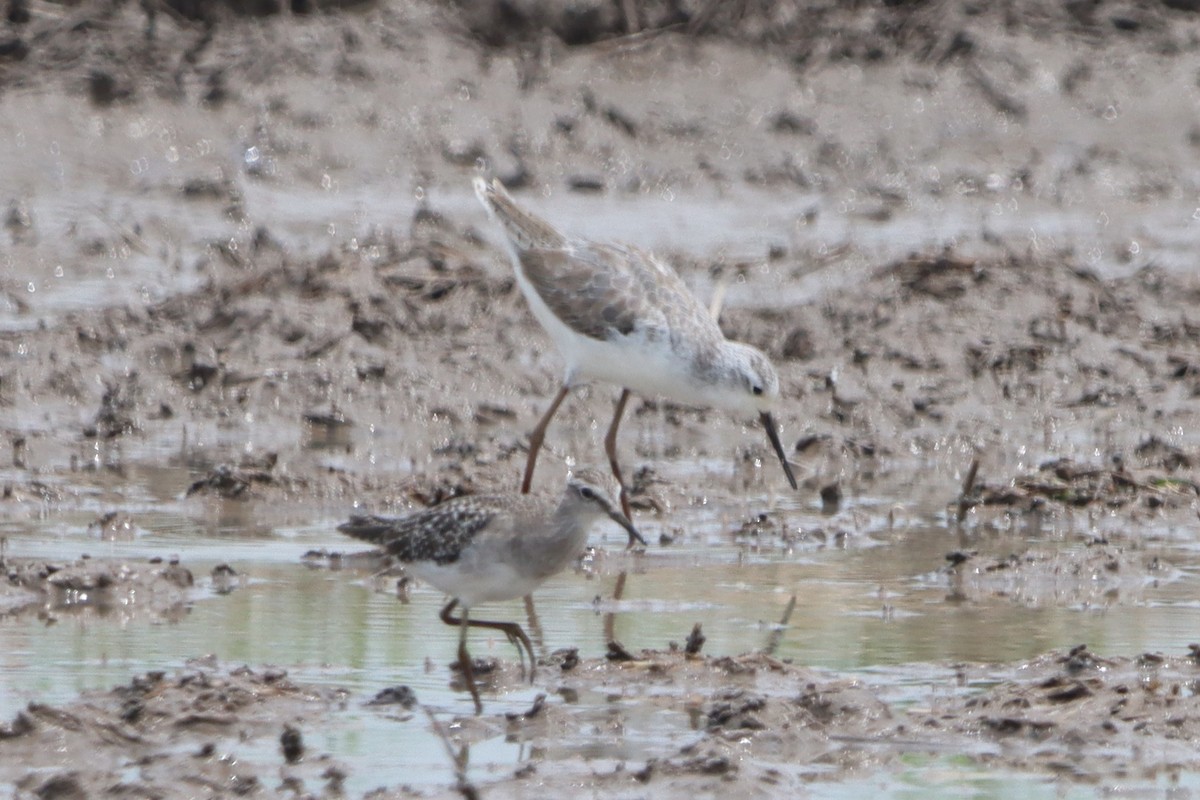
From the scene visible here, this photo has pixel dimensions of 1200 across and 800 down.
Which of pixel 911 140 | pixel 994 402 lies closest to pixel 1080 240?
pixel 911 140

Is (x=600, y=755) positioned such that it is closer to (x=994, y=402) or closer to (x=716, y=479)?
(x=716, y=479)

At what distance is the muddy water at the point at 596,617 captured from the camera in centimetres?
680

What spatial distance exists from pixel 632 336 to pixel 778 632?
253 cm

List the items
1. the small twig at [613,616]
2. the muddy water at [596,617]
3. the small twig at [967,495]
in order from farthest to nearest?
the small twig at [967,495], the small twig at [613,616], the muddy water at [596,617]

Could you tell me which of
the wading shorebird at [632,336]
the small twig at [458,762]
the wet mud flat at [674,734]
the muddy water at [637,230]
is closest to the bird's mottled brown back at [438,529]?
the wet mud flat at [674,734]

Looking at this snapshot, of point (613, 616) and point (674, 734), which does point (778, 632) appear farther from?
point (674, 734)

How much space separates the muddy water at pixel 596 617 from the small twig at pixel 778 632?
35 millimetres

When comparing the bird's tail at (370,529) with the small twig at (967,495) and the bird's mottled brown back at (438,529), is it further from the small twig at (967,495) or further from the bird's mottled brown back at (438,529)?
the small twig at (967,495)

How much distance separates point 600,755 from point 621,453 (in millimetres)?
5030

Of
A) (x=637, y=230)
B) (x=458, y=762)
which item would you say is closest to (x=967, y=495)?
(x=458, y=762)

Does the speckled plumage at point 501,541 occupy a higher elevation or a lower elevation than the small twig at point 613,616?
higher

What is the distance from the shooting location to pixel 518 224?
36.4 feet

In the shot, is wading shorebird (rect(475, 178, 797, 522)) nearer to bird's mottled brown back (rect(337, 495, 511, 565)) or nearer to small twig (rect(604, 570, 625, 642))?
small twig (rect(604, 570, 625, 642))

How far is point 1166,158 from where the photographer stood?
17578 mm
